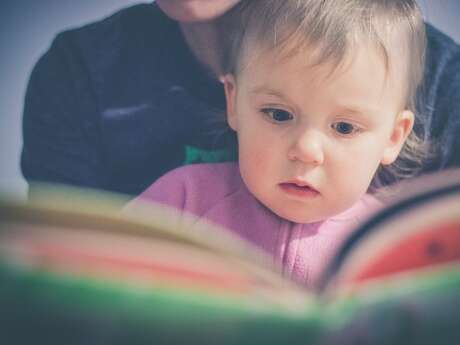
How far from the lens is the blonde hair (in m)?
0.80

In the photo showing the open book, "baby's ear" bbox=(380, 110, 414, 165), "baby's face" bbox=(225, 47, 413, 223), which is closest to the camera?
the open book

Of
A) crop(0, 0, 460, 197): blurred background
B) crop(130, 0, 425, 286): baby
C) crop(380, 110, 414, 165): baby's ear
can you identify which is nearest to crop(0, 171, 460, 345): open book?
crop(130, 0, 425, 286): baby

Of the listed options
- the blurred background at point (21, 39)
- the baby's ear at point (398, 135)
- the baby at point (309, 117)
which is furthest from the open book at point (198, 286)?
the blurred background at point (21, 39)

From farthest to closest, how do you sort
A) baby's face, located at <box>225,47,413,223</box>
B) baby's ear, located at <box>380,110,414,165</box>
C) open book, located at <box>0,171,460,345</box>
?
baby's ear, located at <box>380,110,414,165</box> → baby's face, located at <box>225,47,413,223</box> → open book, located at <box>0,171,460,345</box>

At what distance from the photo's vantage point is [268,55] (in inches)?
32.7

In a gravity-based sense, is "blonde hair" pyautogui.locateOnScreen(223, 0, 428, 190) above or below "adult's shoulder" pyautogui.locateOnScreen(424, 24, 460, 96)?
below

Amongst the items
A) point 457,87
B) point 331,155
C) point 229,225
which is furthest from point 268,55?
point 457,87

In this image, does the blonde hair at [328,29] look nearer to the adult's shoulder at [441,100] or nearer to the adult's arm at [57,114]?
the adult's shoulder at [441,100]

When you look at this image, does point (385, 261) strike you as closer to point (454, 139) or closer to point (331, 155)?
point (331, 155)

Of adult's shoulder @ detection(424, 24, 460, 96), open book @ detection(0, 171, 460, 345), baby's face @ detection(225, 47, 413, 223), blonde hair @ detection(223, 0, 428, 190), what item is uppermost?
adult's shoulder @ detection(424, 24, 460, 96)

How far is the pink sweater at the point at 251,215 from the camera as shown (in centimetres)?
89

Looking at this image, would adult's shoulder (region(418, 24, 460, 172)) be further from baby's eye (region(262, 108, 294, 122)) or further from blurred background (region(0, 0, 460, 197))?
baby's eye (region(262, 108, 294, 122))

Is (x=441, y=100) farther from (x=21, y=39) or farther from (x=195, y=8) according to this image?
(x=21, y=39)

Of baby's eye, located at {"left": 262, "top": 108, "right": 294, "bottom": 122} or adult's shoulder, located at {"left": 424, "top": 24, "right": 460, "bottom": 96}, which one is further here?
adult's shoulder, located at {"left": 424, "top": 24, "right": 460, "bottom": 96}
